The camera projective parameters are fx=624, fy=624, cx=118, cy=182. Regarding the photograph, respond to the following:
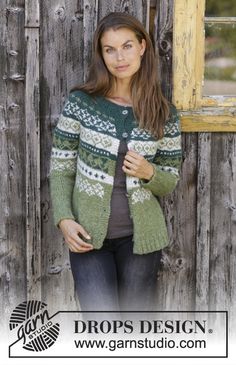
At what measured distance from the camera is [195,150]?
309 cm

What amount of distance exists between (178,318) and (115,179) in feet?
3.37

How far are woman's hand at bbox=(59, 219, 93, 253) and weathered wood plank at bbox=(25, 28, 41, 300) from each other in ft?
1.83

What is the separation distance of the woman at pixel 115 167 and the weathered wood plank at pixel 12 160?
A: 50cm

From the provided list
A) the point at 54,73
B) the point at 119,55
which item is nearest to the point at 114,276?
the point at 119,55

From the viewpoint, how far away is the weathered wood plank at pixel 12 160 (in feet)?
9.86

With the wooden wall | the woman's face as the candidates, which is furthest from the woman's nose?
the wooden wall

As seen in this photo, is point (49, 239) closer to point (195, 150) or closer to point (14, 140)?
point (14, 140)

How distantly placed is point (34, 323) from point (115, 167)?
107 cm

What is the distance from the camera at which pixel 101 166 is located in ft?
8.36

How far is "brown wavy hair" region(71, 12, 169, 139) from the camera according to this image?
2562 millimetres

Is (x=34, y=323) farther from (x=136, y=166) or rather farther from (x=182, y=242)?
(x=136, y=166)

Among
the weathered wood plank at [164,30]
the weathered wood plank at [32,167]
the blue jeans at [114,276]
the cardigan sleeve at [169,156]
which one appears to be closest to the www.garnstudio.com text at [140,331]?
the blue jeans at [114,276]

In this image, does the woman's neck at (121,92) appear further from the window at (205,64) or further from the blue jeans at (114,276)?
the blue jeans at (114,276)

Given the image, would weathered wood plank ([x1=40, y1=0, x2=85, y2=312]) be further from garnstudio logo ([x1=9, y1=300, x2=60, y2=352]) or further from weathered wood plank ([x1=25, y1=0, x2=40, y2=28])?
garnstudio logo ([x1=9, y1=300, x2=60, y2=352])
